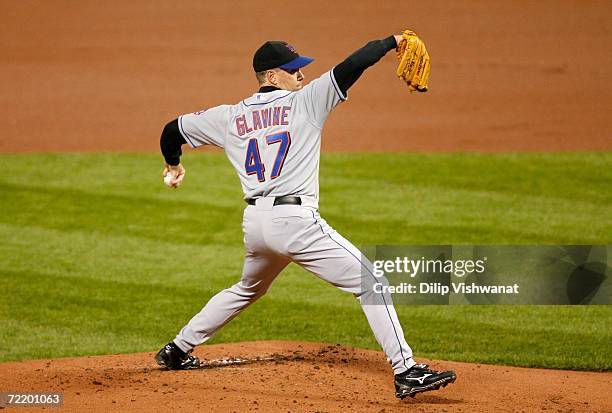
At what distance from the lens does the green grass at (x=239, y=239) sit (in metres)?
6.54

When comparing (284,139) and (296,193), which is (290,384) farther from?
(284,139)

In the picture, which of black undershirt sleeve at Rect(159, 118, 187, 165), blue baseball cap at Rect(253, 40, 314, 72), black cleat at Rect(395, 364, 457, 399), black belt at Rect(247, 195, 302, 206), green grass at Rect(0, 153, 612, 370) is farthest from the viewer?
green grass at Rect(0, 153, 612, 370)

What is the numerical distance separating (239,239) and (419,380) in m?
4.50

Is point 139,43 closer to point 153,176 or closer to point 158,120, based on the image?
point 158,120

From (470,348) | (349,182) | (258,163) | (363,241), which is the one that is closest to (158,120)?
(349,182)

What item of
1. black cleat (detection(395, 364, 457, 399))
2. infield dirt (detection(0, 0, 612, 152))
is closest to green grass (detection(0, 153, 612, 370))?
infield dirt (detection(0, 0, 612, 152))

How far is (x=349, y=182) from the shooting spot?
1034 cm

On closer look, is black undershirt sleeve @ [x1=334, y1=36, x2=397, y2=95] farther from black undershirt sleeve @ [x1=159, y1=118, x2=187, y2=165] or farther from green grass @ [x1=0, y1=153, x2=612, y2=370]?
green grass @ [x1=0, y1=153, x2=612, y2=370]

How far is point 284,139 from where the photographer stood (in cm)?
471

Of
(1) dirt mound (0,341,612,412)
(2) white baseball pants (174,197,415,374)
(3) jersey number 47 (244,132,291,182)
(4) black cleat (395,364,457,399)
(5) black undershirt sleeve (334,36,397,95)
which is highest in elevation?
(5) black undershirt sleeve (334,36,397,95)

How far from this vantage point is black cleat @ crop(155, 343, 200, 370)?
5262mm

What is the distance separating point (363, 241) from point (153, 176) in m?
3.09

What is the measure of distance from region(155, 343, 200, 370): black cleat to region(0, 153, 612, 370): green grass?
975 millimetres

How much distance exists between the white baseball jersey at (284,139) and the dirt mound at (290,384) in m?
0.99
